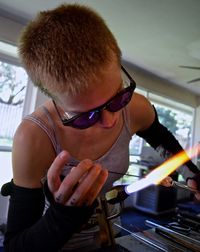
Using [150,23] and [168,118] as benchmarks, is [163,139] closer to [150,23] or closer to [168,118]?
[150,23]

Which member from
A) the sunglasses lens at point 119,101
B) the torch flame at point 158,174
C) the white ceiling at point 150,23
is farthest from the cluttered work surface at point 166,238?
the white ceiling at point 150,23

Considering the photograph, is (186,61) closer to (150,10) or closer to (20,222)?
(150,10)

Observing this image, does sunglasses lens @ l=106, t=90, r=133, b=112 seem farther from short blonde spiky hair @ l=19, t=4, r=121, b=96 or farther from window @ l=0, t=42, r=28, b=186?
window @ l=0, t=42, r=28, b=186

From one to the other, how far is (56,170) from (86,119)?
0.20 m

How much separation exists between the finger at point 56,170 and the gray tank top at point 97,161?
0.20 m

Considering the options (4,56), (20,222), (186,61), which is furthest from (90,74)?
(186,61)

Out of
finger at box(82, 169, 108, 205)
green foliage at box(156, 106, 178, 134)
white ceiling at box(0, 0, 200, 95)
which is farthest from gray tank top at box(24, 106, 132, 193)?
green foliage at box(156, 106, 178, 134)

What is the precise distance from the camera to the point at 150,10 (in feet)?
5.92

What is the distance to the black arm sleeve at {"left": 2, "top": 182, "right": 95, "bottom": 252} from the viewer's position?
416 millimetres

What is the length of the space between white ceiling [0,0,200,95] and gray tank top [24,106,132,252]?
137cm

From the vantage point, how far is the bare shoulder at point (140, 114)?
2.85ft

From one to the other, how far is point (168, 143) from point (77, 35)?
2.17 ft

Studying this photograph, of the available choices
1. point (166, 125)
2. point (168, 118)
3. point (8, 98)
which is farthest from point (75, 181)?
point (168, 118)

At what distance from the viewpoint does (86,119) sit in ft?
1.92
